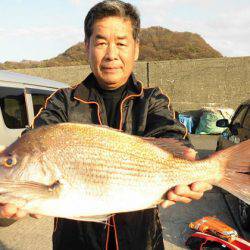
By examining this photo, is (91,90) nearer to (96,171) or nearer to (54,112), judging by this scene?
(54,112)

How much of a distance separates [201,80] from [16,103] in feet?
34.5

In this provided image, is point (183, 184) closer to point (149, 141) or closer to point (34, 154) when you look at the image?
point (149, 141)

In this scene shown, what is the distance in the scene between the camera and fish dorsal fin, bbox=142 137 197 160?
2.24m

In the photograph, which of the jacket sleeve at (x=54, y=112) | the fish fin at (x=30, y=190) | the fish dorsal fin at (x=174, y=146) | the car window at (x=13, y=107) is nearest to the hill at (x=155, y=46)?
the car window at (x=13, y=107)

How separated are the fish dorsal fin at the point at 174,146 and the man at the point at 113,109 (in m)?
0.11

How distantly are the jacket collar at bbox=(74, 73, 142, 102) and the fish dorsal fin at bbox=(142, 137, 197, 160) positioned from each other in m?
0.38

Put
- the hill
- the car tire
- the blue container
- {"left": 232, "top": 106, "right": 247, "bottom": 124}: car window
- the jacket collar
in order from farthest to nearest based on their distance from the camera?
the hill → the blue container → {"left": 232, "top": 106, "right": 247, "bottom": 124}: car window → the car tire → the jacket collar

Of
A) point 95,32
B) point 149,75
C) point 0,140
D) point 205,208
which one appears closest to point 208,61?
point 149,75

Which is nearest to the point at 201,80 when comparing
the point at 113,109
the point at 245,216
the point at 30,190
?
the point at 245,216

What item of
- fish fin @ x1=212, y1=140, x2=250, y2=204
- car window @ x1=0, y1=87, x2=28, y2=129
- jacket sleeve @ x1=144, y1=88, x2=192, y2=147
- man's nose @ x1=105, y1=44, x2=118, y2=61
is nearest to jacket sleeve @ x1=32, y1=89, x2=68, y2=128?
man's nose @ x1=105, y1=44, x2=118, y2=61

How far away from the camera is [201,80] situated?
15.1 meters

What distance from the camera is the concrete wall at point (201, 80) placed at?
14.6 m

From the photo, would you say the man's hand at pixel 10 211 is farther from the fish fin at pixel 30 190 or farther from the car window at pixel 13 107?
the car window at pixel 13 107

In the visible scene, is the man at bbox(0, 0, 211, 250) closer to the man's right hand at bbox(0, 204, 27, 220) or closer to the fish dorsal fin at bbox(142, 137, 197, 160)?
the fish dorsal fin at bbox(142, 137, 197, 160)
